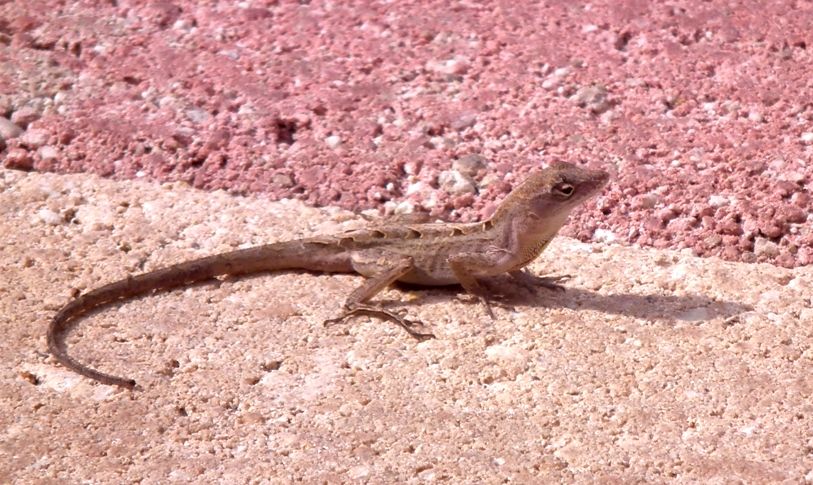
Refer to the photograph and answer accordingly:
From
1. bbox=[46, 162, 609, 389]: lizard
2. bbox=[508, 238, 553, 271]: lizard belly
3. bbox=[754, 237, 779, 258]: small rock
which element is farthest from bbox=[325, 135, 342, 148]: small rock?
bbox=[754, 237, 779, 258]: small rock

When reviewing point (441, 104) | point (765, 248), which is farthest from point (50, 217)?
point (765, 248)

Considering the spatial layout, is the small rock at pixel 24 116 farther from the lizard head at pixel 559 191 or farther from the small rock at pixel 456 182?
the lizard head at pixel 559 191

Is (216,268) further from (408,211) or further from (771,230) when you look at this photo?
(771,230)

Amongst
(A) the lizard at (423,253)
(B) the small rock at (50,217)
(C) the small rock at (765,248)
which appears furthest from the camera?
(B) the small rock at (50,217)

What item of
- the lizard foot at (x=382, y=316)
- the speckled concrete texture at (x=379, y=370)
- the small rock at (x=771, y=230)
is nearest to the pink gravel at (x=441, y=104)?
the small rock at (x=771, y=230)

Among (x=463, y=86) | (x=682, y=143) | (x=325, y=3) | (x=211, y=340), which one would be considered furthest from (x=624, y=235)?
(x=325, y=3)

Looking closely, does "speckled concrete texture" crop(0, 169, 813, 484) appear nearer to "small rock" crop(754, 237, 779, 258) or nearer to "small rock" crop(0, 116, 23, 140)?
"small rock" crop(754, 237, 779, 258)
